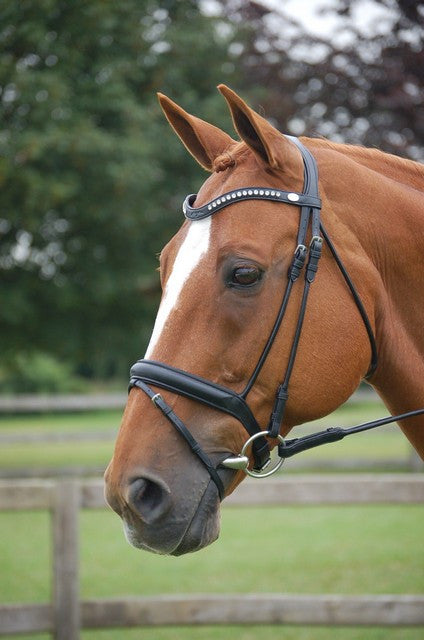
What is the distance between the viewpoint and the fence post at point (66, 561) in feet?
15.8

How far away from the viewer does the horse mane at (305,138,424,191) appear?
270 centimetres

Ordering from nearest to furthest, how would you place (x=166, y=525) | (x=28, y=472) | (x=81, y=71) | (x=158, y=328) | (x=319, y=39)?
(x=166, y=525) < (x=158, y=328) < (x=319, y=39) < (x=81, y=71) < (x=28, y=472)

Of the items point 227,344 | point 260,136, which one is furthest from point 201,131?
point 227,344

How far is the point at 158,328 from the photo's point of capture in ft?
7.45

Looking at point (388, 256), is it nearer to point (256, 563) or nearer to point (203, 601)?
point (203, 601)

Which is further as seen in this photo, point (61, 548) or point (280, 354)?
point (61, 548)

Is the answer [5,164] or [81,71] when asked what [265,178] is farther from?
[81,71]

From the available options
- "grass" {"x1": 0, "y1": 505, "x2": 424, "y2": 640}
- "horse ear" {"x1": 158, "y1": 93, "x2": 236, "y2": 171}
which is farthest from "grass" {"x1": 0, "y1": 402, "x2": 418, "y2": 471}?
"horse ear" {"x1": 158, "y1": 93, "x2": 236, "y2": 171}

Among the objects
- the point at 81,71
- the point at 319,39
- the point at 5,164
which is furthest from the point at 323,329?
the point at 81,71

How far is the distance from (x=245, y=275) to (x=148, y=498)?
2.47ft

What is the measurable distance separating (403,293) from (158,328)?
3.03ft

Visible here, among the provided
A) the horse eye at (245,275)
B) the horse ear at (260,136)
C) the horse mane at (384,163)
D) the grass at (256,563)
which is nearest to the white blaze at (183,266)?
the horse eye at (245,275)

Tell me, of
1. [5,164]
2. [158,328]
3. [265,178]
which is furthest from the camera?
[5,164]

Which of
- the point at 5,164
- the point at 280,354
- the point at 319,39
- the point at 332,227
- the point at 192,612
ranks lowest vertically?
the point at 5,164
